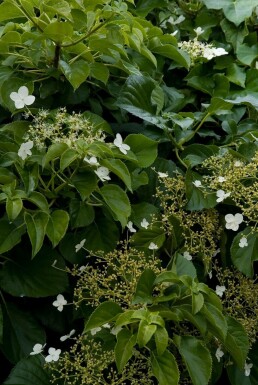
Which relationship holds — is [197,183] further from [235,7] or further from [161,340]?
[235,7]

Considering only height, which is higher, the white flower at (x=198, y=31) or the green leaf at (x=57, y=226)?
the white flower at (x=198, y=31)

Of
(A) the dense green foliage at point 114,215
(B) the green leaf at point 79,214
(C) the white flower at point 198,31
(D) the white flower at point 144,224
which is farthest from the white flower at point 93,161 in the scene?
(C) the white flower at point 198,31

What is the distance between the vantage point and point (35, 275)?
1.42 metres

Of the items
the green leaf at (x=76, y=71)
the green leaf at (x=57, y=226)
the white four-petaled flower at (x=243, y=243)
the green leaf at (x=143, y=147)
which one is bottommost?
the white four-petaled flower at (x=243, y=243)

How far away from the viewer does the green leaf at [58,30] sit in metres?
1.33

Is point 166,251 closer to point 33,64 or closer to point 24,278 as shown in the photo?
point 24,278

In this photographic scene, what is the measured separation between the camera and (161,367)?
1.22 metres

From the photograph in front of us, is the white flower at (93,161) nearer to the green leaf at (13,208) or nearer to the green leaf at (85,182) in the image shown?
the green leaf at (85,182)

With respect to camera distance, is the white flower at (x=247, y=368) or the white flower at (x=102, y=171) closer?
the white flower at (x=102, y=171)

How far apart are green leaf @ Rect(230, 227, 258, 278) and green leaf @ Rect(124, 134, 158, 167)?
24 cm

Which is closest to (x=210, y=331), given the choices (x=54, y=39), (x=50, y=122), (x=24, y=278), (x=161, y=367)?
(x=161, y=367)

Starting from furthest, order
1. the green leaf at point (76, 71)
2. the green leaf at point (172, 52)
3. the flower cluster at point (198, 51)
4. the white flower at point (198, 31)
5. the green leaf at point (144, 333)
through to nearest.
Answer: the white flower at point (198, 31)
the flower cluster at point (198, 51)
the green leaf at point (172, 52)
the green leaf at point (76, 71)
the green leaf at point (144, 333)

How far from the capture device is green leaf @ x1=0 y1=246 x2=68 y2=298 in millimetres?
1393

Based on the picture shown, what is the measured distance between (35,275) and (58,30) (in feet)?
1.57
